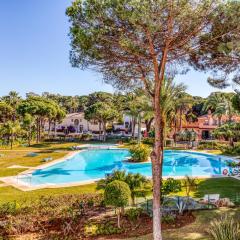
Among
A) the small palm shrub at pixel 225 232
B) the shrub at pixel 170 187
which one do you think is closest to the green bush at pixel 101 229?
the shrub at pixel 170 187

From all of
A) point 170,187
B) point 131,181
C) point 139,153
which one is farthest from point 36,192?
point 139,153

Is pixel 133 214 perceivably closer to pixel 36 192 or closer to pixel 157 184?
pixel 157 184

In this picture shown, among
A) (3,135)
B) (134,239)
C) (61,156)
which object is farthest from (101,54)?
(3,135)

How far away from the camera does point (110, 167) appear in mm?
29641

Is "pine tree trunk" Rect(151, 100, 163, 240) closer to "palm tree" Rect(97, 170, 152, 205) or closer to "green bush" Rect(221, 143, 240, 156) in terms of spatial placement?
"palm tree" Rect(97, 170, 152, 205)

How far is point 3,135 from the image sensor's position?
4841 cm

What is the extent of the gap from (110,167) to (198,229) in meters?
19.4

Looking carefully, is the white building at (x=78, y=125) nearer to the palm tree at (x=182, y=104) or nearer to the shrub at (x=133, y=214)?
the palm tree at (x=182, y=104)

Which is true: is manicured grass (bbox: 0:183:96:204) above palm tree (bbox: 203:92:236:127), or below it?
below

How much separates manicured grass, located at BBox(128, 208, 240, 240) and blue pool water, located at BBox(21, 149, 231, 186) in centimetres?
990

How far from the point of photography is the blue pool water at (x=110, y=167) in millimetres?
23938

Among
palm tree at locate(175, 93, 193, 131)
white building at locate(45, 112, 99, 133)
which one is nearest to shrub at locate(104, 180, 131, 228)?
palm tree at locate(175, 93, 193, 131)

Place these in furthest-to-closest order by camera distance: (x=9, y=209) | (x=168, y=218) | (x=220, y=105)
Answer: (x=220, y=105) < (x=9, y=209) < (x=168, y=218)

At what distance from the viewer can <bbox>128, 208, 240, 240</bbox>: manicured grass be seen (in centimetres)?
994
